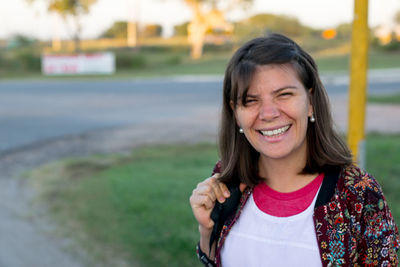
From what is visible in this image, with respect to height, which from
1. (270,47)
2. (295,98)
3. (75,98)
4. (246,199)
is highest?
(270,47)

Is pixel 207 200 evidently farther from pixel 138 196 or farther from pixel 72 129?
pixel 72 129

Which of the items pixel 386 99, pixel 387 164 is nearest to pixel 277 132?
pixel 387 164

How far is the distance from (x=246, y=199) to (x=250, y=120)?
278mm

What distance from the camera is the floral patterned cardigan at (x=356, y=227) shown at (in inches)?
58.5

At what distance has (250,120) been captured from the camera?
1.70 meters

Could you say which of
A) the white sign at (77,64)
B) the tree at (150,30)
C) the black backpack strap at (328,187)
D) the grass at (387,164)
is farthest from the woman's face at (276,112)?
the tree at (150,30)

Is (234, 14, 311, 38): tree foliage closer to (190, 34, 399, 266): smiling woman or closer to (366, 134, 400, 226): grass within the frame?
(366, 134, 400, 226): grass

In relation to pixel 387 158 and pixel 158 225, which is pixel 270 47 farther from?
pixel 387 158

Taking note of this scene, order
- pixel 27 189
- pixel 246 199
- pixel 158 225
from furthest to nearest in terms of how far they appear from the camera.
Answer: pixel 27 189 < pixel 158 225 < pixel 246 199

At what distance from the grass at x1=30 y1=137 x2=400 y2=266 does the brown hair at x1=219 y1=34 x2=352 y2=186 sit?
1.98m

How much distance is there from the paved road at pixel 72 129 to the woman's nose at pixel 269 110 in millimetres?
2422

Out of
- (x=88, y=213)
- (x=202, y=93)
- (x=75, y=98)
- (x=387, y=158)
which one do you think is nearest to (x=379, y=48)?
(x=202, y=93)

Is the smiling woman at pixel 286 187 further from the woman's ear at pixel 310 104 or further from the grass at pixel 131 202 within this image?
the grass at pixel 131 202

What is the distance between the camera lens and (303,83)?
1662 mm
